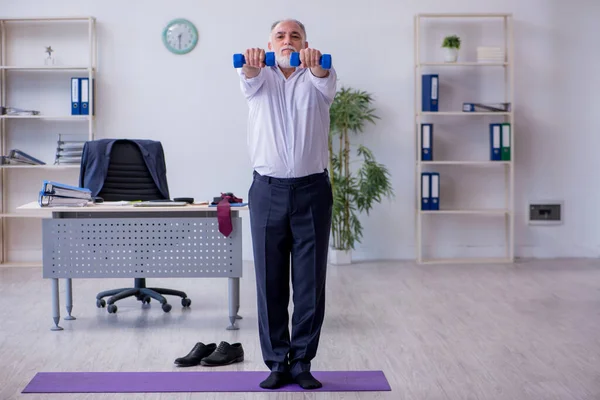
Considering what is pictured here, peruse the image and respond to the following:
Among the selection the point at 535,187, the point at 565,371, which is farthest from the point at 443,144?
the point at 565,371

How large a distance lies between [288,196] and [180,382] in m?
0.96

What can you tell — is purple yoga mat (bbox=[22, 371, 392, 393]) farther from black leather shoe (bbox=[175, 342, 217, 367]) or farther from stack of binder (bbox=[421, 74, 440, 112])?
stack of binder (bbox=[421, 74, 440, 112])

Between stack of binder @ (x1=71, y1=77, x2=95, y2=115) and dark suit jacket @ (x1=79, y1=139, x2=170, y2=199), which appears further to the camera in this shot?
stack of binder @ (x1=71, y1=77, x2=95, y2=115)

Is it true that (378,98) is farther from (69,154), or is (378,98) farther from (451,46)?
(69,154)

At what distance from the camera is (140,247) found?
14.9 feet

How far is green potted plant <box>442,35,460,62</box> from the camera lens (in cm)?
698

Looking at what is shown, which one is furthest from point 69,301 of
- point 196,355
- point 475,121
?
point 475,121

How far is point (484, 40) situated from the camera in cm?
727

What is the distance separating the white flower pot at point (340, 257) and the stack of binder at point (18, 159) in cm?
264

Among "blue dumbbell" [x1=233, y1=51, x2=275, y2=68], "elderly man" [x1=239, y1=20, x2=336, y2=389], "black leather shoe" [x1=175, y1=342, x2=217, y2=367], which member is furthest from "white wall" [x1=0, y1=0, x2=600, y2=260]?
"blue dumbbell" [x1=233, y1=51, x2=275, y2=68]

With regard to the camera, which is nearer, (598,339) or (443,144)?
(598,339)

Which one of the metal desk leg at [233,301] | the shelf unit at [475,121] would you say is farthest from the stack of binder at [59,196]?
the shelf unit at [475,121]

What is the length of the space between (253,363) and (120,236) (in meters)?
1.21

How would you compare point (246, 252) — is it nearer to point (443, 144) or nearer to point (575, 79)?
point (443, 144)
